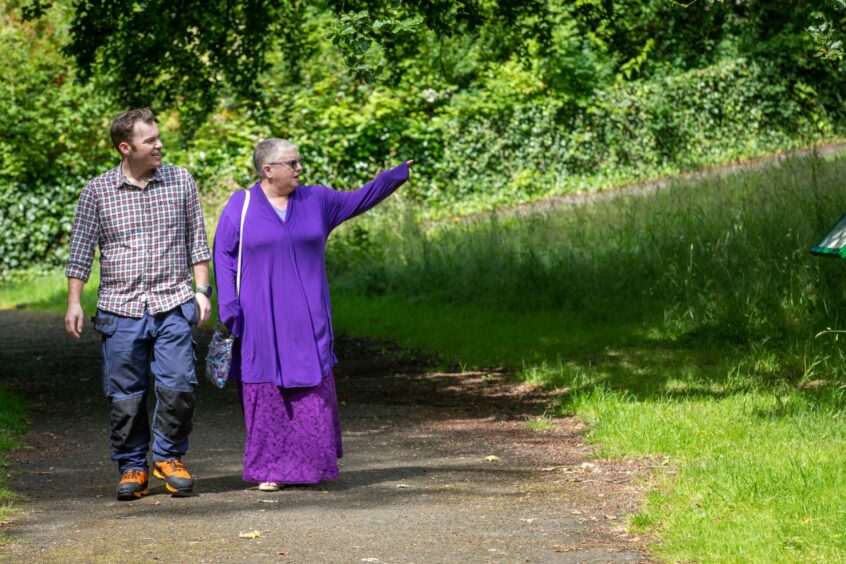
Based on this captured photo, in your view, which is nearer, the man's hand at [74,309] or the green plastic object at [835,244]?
the man's hand at [74,309]

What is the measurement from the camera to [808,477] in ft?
20.4

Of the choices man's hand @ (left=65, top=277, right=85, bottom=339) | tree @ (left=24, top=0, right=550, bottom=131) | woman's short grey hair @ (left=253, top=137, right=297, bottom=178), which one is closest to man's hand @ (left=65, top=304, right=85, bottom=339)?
man's hand @ (left=65, top=277, right=85, bottom=339)

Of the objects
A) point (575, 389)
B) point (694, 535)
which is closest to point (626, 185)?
point (575, 389)

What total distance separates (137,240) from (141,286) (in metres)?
0.23

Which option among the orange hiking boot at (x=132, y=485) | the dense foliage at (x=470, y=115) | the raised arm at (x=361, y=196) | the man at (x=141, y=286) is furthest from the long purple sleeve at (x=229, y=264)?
the dense foliage at (x=470, y=115)

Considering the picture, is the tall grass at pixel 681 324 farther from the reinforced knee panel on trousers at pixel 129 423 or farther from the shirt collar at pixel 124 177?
the shirt collar at pixel 124 177

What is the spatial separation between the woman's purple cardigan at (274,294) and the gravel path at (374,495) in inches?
26.5

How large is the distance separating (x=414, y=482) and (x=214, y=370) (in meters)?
1.24

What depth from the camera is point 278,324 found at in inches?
272

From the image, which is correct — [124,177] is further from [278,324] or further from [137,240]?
[278,324]

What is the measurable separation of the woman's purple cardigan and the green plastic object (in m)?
2.56

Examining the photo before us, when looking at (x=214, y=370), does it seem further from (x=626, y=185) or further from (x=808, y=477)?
(x=626, y=185)

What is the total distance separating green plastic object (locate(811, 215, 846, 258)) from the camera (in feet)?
21.7

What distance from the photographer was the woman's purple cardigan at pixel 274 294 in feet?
22.5
